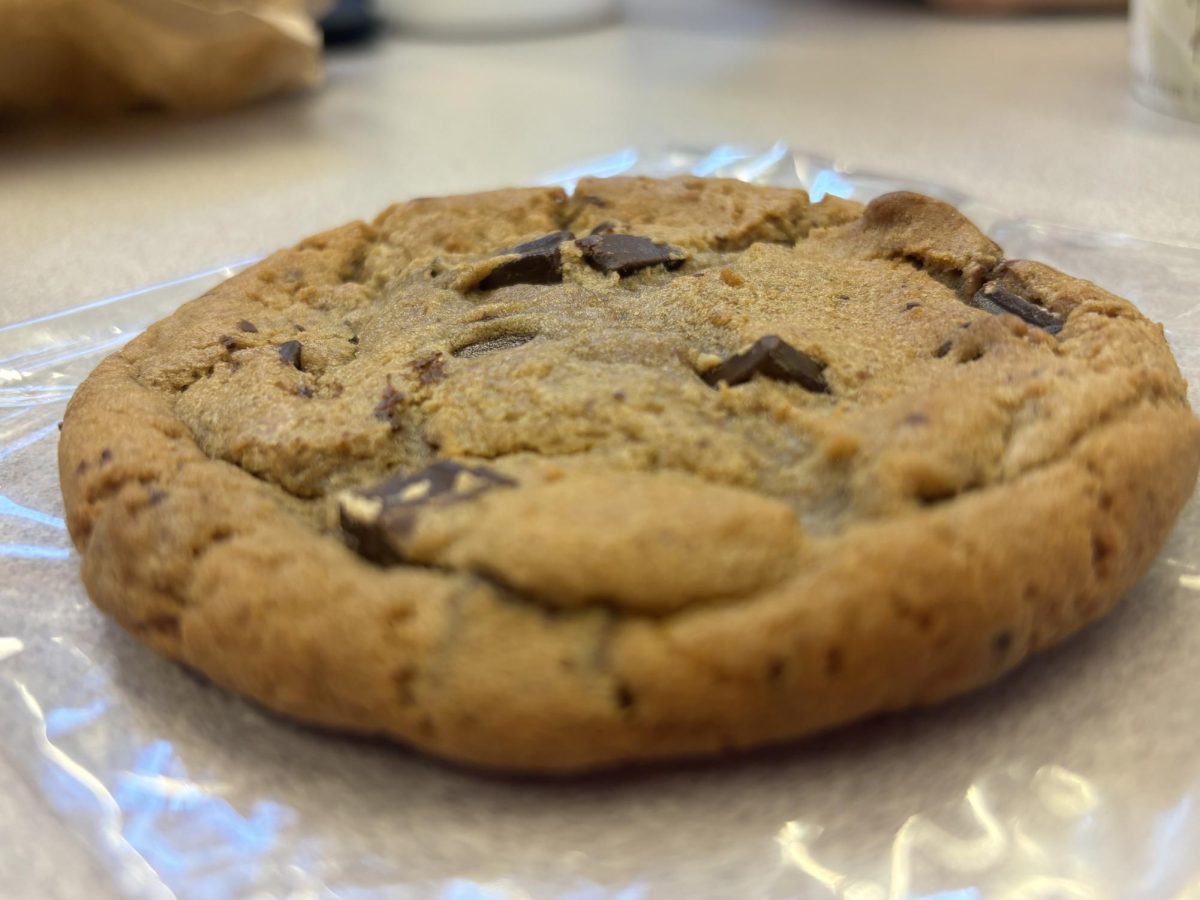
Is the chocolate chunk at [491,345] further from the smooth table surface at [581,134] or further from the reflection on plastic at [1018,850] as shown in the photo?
the smooth table surface at [581,134]

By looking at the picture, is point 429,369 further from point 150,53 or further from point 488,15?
point 488,15

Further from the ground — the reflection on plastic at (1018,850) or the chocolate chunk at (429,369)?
the chocolate chunk at (429,369)

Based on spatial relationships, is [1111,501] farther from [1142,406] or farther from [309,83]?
[309,83]

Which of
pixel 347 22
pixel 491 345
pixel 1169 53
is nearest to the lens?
pixel 491 345

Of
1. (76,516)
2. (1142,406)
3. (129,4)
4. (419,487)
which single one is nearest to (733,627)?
(419,487)

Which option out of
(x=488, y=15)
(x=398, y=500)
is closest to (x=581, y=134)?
(x=488, y=15)

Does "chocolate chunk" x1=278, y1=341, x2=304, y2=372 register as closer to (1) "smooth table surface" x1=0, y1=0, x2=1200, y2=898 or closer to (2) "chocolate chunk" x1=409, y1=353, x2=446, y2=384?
(2) "chocolate chunk" x1=409, y1=353, x2=446, y2=384

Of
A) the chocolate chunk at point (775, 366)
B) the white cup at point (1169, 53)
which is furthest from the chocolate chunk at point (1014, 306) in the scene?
the white cup at point (1169, 53)

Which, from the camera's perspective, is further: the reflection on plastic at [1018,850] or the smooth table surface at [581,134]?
the smooth table surface at [581,134]
